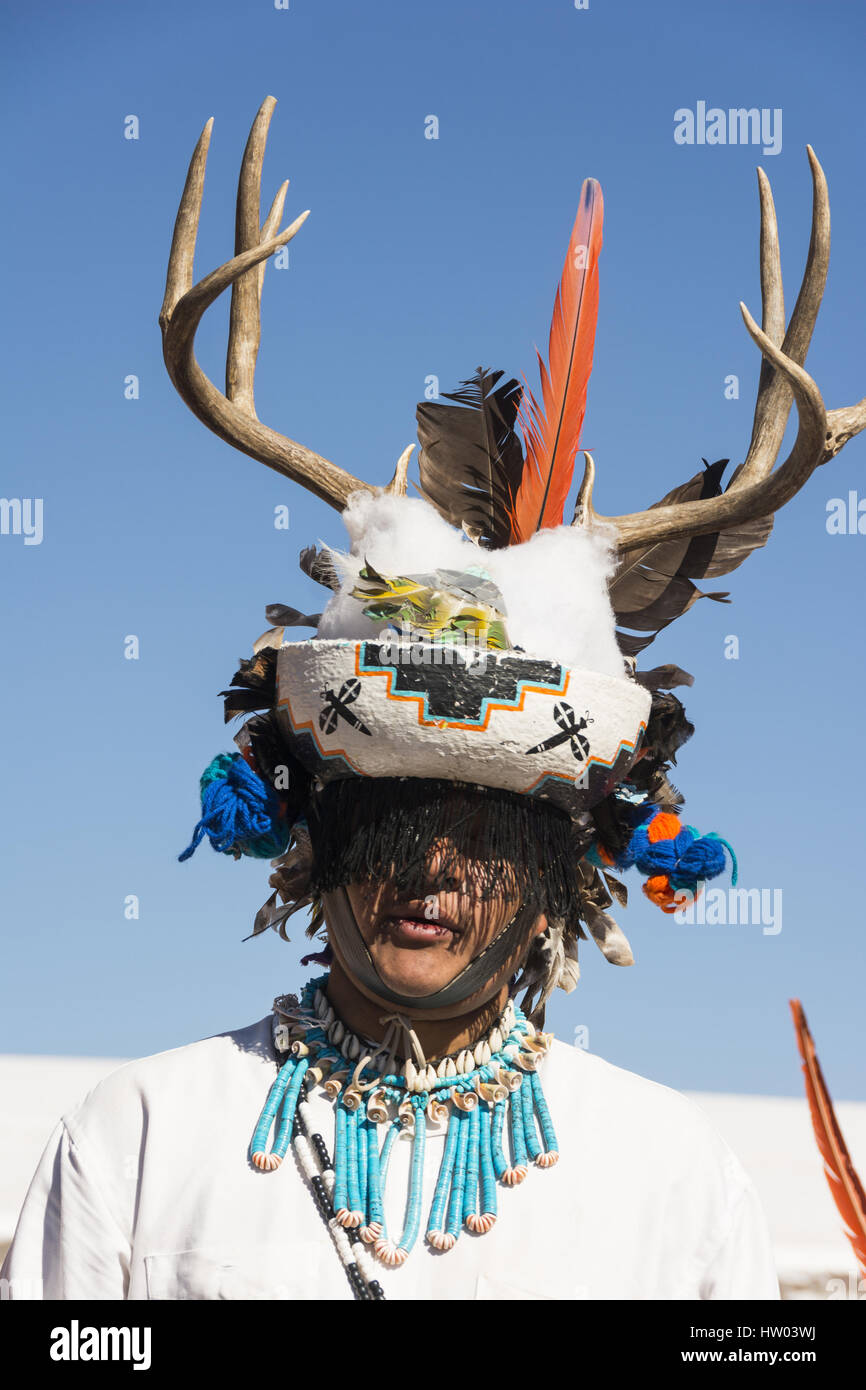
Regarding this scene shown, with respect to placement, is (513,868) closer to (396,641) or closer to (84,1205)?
(396,641)

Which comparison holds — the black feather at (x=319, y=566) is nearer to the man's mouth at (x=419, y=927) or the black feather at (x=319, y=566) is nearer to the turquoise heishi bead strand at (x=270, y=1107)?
the man's mouth at (x=419, y=927)

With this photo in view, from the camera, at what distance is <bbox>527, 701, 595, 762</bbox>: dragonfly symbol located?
329 centimetres

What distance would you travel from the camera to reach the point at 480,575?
11.3 ft

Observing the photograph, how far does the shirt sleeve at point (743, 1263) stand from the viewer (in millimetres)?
3322

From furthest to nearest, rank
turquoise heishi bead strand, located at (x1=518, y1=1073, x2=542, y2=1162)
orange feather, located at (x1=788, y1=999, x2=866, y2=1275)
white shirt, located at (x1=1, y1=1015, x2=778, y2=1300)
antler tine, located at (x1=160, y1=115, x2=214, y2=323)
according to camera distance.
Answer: antler tine, located at (x1=160, y1=115, x2=214, y2=323) → turquoise heishi bead strand, located at (x1=518, y1=1073, x2=542, y2=1162) → white shirt, located at (x1=1, y1=1015, x2=778, y2=1300) → orange feather, located at (x1=788, y1=999, x2=866, y2=1275)

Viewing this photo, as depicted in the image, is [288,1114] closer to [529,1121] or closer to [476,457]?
[529,1121]

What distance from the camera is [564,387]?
390 centimetres

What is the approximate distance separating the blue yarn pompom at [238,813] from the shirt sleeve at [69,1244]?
2.48 ft

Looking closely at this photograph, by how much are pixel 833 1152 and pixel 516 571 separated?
4.64ft

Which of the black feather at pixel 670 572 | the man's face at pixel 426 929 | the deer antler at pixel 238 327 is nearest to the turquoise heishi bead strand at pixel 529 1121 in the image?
the man's face at pixel 426 929

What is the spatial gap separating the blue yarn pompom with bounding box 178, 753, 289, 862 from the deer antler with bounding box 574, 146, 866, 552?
3.36 ft

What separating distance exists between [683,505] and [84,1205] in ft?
7.05

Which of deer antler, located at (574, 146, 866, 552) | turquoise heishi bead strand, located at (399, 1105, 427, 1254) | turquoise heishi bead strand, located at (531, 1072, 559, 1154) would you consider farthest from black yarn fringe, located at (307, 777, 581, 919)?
deer antler, located at (574, 146, 866, 552)

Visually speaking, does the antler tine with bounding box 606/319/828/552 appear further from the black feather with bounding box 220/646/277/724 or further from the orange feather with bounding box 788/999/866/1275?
the orange feather with bounding box 788/999/866/1275
